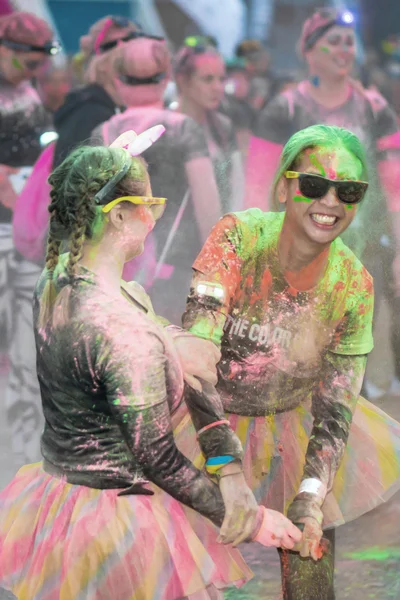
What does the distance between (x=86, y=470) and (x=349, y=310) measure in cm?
80

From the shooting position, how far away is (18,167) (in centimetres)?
421

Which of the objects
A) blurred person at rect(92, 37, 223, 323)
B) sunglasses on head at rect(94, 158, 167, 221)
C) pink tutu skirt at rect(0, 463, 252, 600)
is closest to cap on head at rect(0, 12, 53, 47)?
blurred person at rect(92, 37, 223, 323)

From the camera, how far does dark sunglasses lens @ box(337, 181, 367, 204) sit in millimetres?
2242

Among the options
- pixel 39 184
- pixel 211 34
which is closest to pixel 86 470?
pixel 39 184

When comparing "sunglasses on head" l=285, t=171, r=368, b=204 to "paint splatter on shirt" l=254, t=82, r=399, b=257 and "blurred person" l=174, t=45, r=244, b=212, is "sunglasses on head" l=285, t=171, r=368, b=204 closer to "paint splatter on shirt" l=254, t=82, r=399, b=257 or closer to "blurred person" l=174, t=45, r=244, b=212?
"paint splatter on shirt" l=254, t=82, r=399, b=257

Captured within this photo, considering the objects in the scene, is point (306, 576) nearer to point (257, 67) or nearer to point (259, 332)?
point (259, 332)

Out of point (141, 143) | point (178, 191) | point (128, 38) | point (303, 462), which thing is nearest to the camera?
point (141, 143)

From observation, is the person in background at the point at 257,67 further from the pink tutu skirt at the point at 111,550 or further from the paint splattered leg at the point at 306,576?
the pink tutu skirt at the point at 111,550

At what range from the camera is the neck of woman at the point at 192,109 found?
12.9ft

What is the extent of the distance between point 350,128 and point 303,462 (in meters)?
1.24

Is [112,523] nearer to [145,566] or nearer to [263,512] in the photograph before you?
[145,566]

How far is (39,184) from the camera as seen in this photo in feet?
11.7

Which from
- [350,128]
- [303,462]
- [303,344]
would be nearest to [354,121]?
[350,128]

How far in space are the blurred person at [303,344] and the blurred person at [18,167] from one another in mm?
1559
